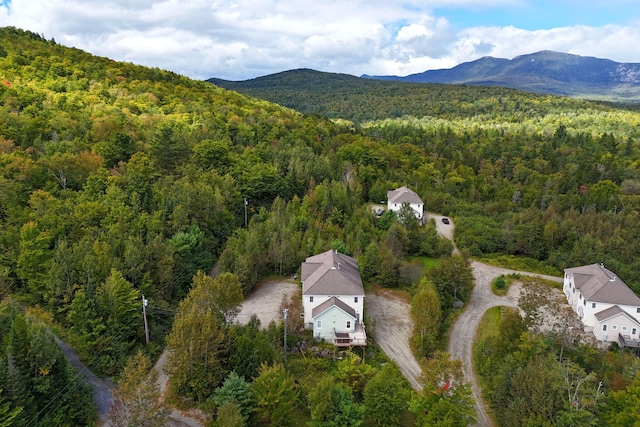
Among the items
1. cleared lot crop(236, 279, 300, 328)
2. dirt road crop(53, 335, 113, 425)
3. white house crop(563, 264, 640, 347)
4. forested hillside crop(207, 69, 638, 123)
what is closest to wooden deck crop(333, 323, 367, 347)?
cleared lot crop(236, 279, 300, 328)

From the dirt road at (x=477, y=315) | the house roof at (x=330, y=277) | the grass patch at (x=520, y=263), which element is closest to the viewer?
the dirt road at (x=477, y=315)

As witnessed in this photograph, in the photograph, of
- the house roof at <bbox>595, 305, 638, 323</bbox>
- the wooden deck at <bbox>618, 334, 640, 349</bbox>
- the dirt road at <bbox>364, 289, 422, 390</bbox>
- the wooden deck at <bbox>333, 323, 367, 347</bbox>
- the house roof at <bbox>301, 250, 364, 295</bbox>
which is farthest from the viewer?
the house roof at <bbox>595, 305, 638, 323</bbox>

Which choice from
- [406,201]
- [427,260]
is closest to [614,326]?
[427,260]

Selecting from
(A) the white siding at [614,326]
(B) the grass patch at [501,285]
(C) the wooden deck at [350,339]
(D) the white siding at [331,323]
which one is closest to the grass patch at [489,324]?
(B) the grass patch at [501,285]

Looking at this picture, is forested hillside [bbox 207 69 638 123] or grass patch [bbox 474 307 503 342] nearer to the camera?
grass patch [bbox 474 307 503 342]

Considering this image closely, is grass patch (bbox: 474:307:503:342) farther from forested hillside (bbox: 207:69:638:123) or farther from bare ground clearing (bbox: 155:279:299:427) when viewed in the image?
forested hillside (bbox: 207:69:638:123)

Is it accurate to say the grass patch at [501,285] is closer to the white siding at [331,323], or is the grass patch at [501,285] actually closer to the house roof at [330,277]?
the house roof at [330,277]

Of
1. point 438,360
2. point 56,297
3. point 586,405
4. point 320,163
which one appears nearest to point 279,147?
point 320,163

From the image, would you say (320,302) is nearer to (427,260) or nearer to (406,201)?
(427,260)
